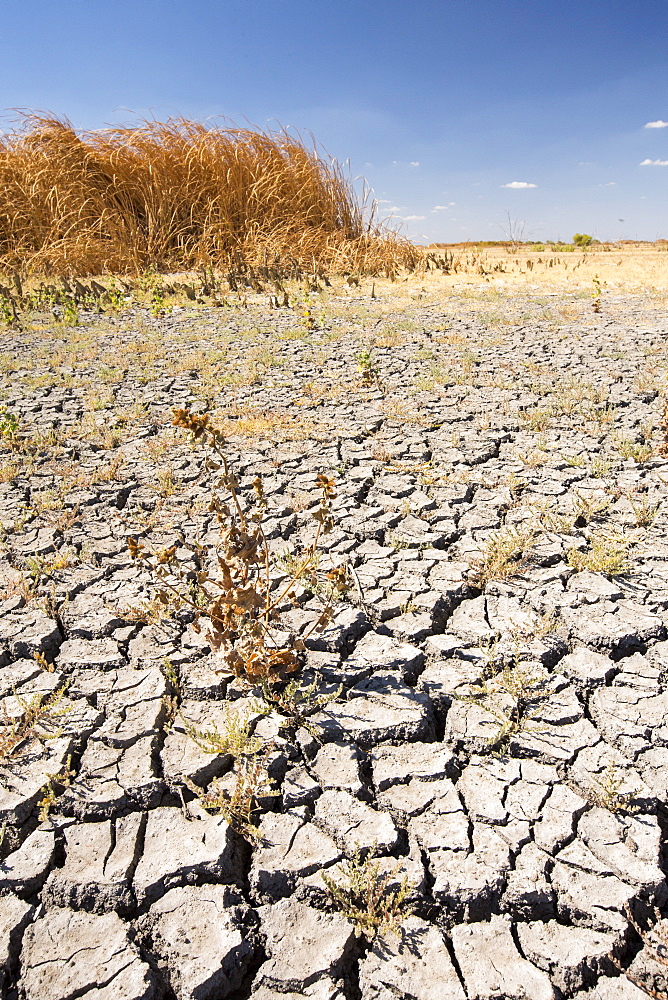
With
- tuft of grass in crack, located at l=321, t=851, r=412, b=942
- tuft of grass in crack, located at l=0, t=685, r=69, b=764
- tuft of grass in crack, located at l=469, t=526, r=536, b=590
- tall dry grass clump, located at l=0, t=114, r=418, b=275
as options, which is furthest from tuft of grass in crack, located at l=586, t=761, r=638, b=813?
tall dry grass clump, located at l=0, t=114, r=418, b=275

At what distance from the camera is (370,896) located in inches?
51.6

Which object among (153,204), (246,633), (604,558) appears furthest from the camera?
(153,204)

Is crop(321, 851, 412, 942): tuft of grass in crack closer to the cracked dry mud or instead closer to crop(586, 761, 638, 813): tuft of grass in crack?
the cracked dry mud

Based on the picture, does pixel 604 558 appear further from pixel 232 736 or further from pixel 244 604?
pixel 232 736

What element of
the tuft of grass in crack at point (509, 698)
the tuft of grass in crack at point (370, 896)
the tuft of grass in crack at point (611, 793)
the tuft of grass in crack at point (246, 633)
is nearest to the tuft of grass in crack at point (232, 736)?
the tuft of grass in crack at point (246, 633)

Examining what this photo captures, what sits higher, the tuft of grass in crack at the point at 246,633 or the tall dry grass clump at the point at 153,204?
the tall dry grass clump at the point at 153,204

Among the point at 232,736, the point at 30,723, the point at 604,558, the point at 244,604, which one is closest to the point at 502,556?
the point at 604,558

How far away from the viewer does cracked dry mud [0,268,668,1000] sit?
4.13ft

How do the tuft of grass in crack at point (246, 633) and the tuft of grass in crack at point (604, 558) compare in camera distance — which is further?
the tuft of grass in crack at point (604, 558)

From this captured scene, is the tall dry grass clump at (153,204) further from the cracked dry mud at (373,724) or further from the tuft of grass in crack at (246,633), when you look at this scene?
the tuft of grass in crack at (246,633)

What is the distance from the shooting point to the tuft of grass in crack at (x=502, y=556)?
2256 mm

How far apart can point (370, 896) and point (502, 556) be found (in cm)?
128

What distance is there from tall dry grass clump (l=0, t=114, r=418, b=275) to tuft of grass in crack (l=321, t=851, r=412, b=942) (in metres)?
7.54

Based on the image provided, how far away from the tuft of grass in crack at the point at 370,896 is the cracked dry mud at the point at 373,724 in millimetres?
31
